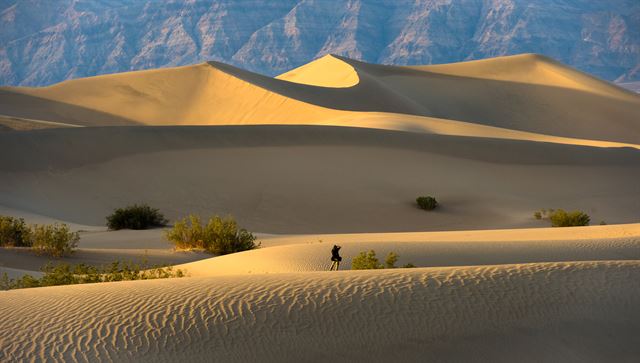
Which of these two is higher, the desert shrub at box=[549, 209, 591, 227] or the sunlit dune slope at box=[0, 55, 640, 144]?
the sunlit dune slope at box=[0, 55, 640, 144]

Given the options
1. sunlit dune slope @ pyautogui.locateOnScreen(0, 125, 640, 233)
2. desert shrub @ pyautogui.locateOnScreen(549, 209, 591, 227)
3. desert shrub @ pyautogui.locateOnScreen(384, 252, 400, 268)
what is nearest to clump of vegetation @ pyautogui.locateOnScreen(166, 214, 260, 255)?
desert shrub @ pyautogui.locateOnScreen(384, 252, 400, 268)

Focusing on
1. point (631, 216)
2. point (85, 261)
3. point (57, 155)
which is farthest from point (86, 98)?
point (85, 261)

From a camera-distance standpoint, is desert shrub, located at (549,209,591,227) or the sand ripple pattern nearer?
the sand ripple pattern

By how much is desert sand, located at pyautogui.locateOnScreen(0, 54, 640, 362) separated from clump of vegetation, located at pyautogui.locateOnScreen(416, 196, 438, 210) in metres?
0.42

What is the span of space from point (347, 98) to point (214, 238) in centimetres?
5154

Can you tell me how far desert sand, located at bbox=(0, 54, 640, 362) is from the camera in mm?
6574

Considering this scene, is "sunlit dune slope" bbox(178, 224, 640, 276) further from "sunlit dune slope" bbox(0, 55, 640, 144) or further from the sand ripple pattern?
"sunlit dune slope" bbox(0, 55, 640, 144)

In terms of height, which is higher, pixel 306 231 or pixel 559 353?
pixel 306 231

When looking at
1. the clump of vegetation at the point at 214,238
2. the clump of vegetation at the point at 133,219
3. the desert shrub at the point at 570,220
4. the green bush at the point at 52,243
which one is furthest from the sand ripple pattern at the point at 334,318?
the desert shrub at the point at 570,220

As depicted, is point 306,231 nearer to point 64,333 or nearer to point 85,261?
point 85,261

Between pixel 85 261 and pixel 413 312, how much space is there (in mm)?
8662

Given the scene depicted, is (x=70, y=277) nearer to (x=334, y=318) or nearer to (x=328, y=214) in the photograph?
(x=334, y=318)

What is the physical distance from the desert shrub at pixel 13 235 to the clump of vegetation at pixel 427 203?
13488 millimetres

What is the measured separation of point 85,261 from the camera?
14.2 meters
